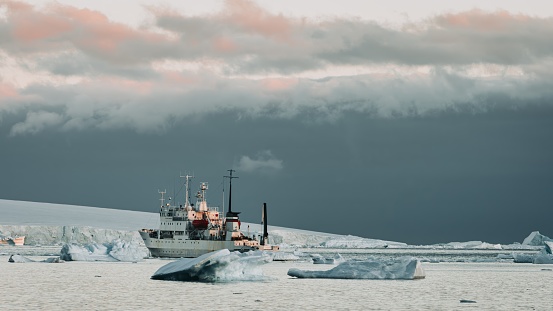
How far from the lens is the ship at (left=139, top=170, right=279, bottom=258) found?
2721 inches

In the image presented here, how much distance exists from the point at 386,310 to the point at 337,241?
5074 inches

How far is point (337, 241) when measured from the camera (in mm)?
150750

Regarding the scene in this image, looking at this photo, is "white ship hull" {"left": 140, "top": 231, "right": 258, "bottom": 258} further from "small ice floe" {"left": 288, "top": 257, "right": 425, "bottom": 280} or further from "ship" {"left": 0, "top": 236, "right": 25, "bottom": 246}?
"ship" {"left": 0, "top": 236, "right": 25, "bottom": 246}

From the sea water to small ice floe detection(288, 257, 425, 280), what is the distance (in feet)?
0.92

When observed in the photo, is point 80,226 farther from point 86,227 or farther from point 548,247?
point 548,247

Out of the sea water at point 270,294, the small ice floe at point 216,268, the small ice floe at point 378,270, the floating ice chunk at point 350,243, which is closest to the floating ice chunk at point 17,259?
the sea water at point 270,294

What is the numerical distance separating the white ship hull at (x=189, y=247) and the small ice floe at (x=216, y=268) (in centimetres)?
3561

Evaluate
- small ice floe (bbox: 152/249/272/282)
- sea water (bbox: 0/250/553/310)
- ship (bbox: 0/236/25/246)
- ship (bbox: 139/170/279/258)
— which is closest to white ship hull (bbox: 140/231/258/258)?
ship (bbox: 139/170/279/258)

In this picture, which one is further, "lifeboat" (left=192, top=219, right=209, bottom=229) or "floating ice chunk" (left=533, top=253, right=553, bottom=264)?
"lifeboat" (left=192, top=219, right=209, bottom=229)

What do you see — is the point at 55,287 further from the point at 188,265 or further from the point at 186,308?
the point at 186,308

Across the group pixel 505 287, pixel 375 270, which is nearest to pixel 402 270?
pixel 375 270

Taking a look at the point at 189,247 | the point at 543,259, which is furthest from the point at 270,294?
the point at 189,247

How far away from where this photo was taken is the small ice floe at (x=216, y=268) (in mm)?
31141

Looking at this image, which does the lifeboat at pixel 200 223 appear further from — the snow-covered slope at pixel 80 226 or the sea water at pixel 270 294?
the sea water at pixel 270 294
